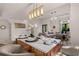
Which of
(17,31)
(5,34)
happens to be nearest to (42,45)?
(17,31)

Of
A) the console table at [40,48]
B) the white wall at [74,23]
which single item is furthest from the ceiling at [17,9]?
the console table at [40,48]

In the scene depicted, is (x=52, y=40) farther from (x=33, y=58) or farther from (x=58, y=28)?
(x=33, y=58)

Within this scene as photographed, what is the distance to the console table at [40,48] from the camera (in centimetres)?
202

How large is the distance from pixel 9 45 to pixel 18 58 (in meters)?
0.27

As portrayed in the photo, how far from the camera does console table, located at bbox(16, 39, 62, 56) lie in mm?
2016

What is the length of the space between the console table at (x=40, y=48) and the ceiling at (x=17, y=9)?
1.34ft

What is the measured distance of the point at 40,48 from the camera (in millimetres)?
2012

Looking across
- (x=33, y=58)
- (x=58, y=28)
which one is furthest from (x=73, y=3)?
(x=33, y=58)

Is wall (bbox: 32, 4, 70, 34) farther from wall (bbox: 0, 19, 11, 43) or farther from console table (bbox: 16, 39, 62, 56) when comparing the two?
wall (bbox: 0, 19, 11, 43)

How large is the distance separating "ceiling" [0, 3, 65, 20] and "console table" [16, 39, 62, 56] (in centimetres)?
41

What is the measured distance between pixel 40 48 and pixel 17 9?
2.37 feet

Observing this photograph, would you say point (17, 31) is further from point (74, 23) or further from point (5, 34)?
point (74, 23)

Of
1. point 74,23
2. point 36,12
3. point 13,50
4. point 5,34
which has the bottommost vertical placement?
point 13,50

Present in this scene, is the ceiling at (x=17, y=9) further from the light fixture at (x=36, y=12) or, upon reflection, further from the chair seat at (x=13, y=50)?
the chair seat at (x=13, y=50)
